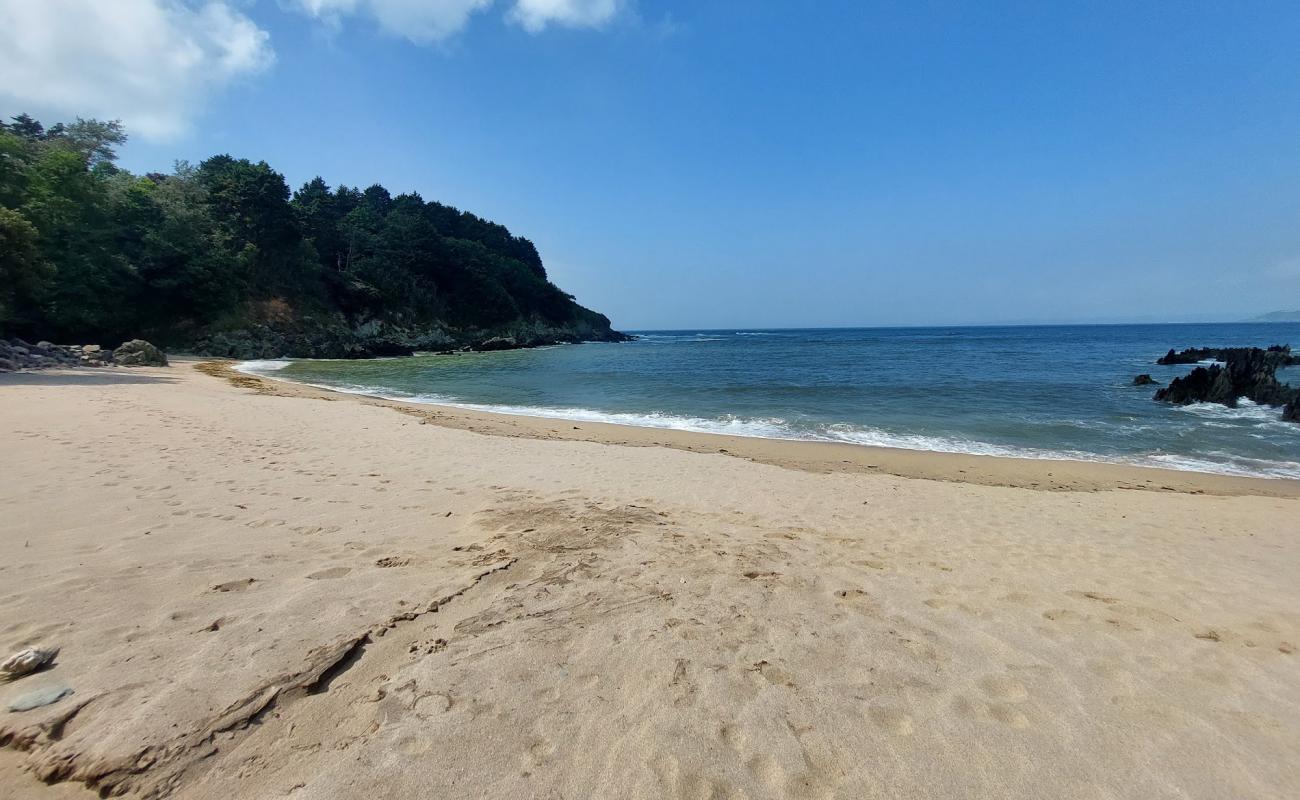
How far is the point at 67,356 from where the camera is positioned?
19281 mm

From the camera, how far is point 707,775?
2.14 meters

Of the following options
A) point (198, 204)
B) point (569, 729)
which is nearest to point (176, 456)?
point (569, 729)

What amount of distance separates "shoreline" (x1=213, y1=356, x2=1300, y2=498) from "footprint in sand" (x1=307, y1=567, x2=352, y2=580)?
7004mm

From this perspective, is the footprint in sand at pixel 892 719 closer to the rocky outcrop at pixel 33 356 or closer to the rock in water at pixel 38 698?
the rock in water at pixel 38 698

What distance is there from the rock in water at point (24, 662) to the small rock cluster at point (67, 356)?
20819mm

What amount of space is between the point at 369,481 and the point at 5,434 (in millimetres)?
5573

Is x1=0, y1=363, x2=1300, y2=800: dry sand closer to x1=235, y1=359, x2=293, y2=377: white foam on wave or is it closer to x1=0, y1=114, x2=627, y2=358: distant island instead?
x1=235, y1=359, x2=293, y2=377: white foam on wave

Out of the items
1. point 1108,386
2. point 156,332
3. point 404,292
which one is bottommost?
point 1108,386

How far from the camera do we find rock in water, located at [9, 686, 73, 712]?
84.4 inches

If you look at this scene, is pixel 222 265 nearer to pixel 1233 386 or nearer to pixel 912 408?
pixel 912 408

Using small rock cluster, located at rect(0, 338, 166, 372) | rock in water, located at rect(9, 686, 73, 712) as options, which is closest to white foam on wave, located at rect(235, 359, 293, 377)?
small rock cluster, located at rect(0, 338, 166, 372)

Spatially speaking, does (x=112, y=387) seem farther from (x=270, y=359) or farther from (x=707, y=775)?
(x=270, y=359)

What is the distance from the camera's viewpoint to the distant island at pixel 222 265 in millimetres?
25594

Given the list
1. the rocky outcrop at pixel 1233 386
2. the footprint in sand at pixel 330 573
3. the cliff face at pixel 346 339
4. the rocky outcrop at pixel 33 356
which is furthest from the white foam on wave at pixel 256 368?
the rocky outcrop at pixel 1233 386
